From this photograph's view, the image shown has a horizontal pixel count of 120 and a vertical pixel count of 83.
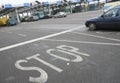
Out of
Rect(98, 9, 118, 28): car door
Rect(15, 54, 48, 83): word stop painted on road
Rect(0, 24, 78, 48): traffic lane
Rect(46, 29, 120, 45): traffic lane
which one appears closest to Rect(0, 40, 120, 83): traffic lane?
Rect(15, 54, 48, 83): word stop painted on road

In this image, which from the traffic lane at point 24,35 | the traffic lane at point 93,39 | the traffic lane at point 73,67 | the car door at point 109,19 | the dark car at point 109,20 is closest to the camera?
the traffic lane at point 73,67

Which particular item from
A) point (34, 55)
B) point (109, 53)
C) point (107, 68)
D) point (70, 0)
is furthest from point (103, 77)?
point (70, 0)

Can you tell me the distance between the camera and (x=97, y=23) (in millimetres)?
11617

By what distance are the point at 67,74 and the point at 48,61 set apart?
1.48m

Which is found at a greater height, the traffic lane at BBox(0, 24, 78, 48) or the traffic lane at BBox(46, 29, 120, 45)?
the traffic lane at BBox(46, 29, 120, 45)

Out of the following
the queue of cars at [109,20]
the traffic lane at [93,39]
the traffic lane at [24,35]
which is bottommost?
the traffic lane at [24,35]

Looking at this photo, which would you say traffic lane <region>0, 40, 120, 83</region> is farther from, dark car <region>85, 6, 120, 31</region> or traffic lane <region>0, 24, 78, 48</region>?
traffic lane <region>0, 24, 78, 48</region>


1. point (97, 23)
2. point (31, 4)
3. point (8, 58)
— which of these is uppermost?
point (31, 4)

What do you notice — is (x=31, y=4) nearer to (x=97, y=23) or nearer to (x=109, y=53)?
(x=97, y=23)

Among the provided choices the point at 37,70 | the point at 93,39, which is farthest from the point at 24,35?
the point at 37,70

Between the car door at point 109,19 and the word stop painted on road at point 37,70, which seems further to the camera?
Result: the car door at point 109,19

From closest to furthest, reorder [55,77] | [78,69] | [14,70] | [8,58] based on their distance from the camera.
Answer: [55,77], [78,69], [14,70], [8,58]

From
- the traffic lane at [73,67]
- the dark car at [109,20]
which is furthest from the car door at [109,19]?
the traffic lane at [73,67]

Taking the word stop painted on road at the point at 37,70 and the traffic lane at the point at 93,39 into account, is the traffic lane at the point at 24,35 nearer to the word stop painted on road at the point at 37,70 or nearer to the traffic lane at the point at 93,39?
the traffic lane at the point at 93,39
